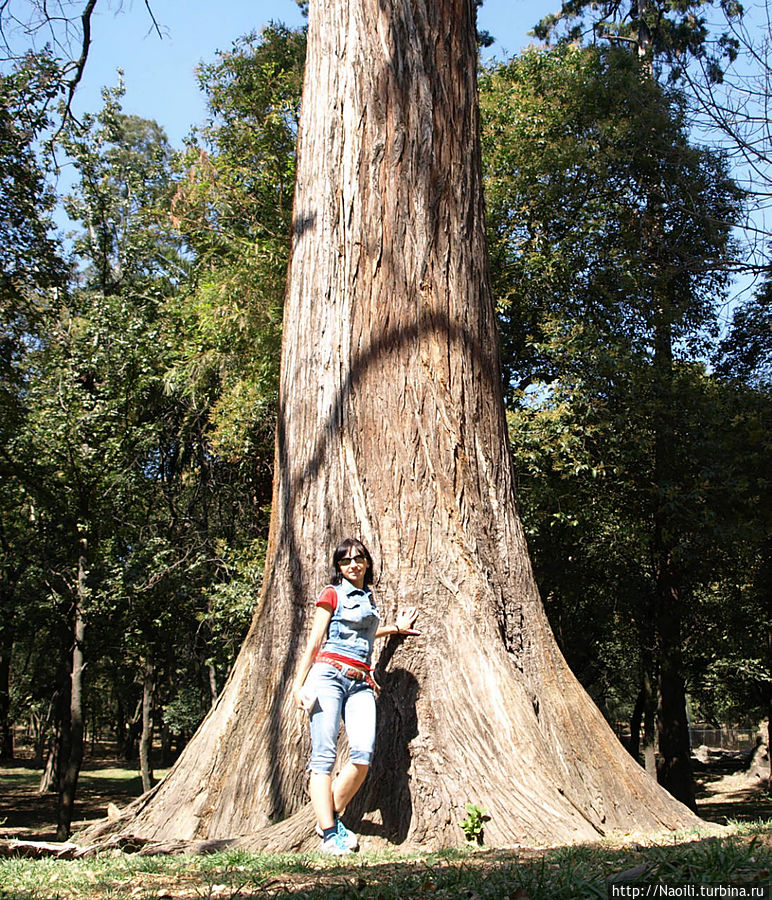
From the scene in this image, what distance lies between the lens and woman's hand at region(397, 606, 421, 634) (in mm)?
4793

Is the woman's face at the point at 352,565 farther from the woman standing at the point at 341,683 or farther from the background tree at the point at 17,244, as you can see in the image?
the background tree at the point at 17,244

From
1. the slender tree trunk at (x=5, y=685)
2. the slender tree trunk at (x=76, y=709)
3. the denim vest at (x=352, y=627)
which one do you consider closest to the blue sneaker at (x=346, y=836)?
the denim vest at (x=352, y=627)

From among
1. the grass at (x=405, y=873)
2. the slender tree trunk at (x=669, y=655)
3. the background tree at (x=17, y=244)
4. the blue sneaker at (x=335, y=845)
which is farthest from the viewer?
the slender tree trunk at (x=669, y=655)

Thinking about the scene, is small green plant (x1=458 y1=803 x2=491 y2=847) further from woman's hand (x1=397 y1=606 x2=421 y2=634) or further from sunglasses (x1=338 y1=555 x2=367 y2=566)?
sunglasses (x1=338 y1=555 x2=367 y2=566)

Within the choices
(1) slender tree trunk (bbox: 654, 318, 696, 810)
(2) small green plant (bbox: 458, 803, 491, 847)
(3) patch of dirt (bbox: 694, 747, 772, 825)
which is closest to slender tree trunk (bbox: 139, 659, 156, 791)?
(1) slender tree trunk (bbox: 654, 318, 696, 810)

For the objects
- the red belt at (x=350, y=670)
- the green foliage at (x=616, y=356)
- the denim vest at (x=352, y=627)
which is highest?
the green foliage at (x=616, y=356)

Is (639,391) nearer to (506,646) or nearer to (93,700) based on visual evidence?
(506,646)

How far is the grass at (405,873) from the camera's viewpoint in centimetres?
280

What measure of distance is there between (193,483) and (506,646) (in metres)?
14.7

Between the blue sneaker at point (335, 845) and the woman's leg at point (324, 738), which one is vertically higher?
the woman's leg at point (324, 738)

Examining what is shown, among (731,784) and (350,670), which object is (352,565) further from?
(731,784)

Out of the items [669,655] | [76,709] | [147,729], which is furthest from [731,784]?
[76,709]

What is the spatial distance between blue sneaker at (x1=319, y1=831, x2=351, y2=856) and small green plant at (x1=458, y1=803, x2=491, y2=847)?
1.98 feet

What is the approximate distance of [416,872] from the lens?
346cm
